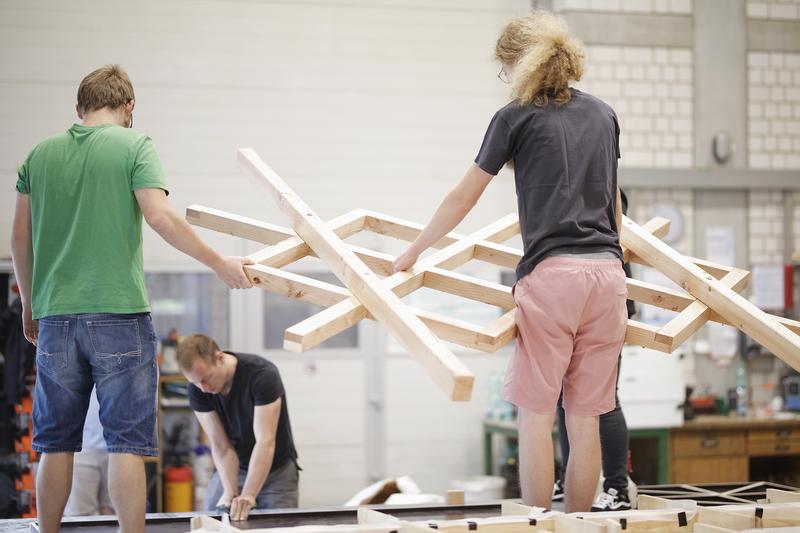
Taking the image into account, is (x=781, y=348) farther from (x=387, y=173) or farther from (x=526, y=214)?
(x=387, y=173)

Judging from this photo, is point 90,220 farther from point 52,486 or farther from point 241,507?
point 241,507

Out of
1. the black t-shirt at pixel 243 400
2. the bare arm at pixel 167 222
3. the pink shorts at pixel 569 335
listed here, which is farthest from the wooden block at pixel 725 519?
the black t-shirt at pixel 243 400

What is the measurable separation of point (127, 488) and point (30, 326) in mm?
735

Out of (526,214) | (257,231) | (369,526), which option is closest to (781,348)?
(526,214)

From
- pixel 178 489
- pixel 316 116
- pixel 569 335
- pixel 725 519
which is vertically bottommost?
pixel 178 489

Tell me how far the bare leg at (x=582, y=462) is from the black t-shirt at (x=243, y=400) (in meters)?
2.09

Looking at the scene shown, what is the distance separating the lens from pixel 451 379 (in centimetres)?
279

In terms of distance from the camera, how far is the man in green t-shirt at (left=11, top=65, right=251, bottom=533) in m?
3.00

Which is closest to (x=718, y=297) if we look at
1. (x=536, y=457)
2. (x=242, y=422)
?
(x=536, y=457)

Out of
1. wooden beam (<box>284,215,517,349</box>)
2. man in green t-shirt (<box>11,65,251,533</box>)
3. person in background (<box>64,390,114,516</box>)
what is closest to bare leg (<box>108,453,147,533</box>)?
man in green t-shirt (<box>11,65,251,533</box>)

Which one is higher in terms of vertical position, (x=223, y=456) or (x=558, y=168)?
(x=558, y=168)

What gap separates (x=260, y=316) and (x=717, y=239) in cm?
411

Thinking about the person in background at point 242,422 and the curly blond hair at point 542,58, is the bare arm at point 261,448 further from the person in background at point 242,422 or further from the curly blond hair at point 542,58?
the curly blond hair at point 542,58

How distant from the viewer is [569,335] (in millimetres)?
3182
